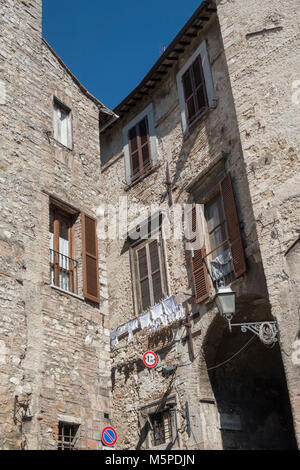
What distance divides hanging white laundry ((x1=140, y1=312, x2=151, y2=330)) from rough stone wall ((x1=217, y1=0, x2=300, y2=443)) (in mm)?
3930

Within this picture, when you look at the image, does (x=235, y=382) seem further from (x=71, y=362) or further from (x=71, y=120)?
(x=71, y=120)

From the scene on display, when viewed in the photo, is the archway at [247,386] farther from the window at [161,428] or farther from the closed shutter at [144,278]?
the closed shutter at [144,278]

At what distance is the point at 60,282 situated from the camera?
11070mm

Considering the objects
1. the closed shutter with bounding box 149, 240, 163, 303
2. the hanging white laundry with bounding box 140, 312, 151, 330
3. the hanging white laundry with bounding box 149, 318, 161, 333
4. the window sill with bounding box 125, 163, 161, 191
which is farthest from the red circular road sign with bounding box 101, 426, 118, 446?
the window sill with bounding box 125, 163, 161, 191

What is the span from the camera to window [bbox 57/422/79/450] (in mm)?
9555

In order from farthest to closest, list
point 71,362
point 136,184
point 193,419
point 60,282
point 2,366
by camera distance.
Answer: point 136,184, point 193,419, point 60,282, point 71,362, point 2,366

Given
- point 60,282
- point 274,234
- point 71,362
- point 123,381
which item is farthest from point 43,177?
point 123,381

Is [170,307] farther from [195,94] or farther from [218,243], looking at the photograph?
[195,94]

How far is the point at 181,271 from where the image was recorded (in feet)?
43.4

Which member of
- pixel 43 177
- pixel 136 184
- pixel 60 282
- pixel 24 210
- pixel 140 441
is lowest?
pixel 140 441

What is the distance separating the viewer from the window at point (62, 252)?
11078mm

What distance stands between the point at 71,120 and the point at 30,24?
209 centimetres

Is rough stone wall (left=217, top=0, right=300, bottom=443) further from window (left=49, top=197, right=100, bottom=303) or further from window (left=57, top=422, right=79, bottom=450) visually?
window (left=57, top=422, right=79, bottom=450)

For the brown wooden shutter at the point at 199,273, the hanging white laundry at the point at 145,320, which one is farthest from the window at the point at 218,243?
the hanging white laundry at the point at 145,320
